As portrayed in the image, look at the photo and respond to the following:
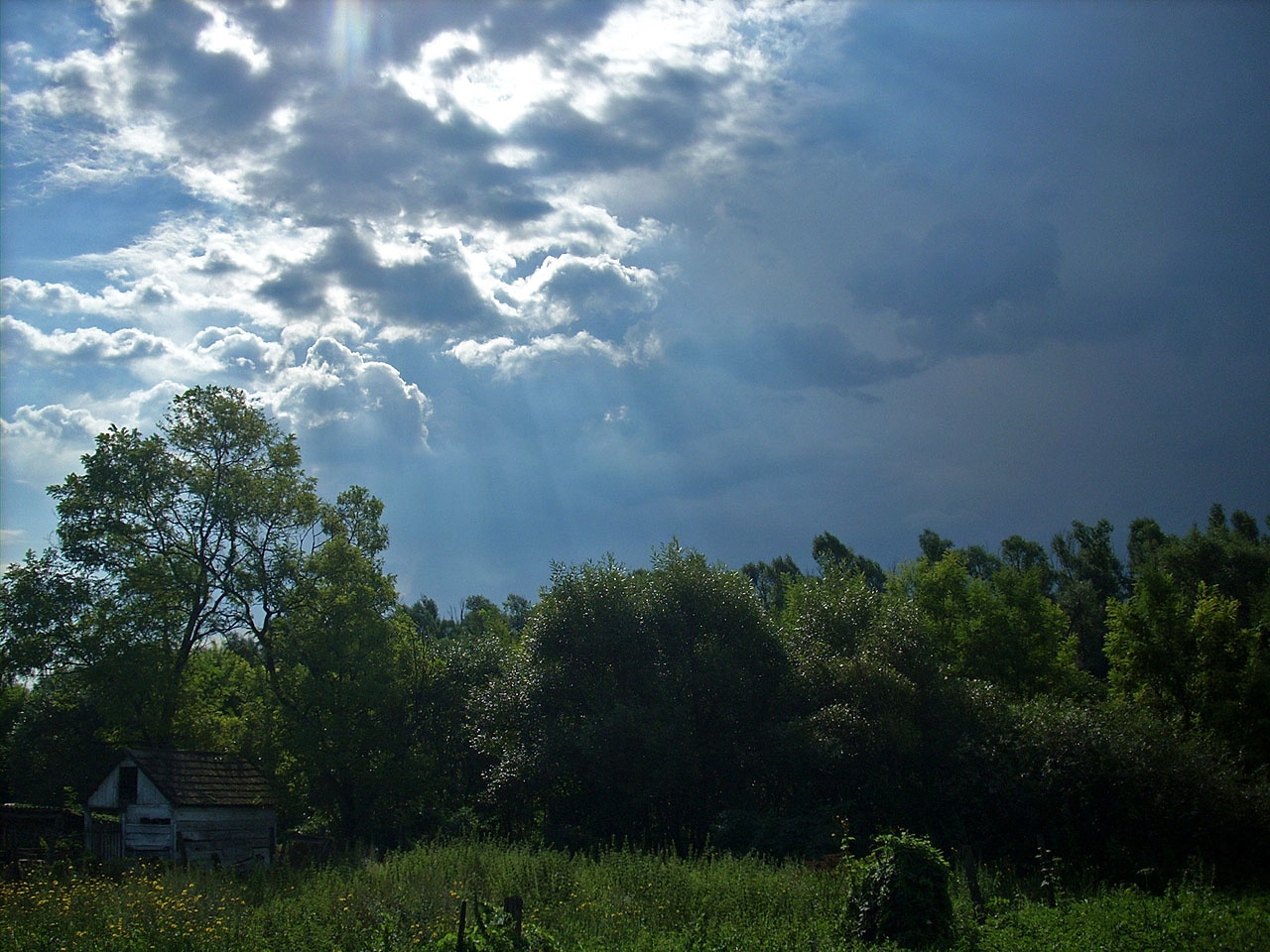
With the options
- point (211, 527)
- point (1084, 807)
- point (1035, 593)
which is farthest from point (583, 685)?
point (1035, 593)

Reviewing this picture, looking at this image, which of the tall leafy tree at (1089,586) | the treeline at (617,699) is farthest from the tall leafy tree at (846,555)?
the treeline at (617,699)

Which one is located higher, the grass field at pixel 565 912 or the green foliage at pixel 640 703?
the green foliage at pixel 640 703

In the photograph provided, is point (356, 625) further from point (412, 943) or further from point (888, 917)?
point (888, 917)

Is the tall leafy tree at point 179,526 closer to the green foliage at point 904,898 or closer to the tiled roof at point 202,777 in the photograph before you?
the tiled roof at point 202,777

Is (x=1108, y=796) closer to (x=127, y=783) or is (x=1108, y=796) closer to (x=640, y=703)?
(x=640, y=703)

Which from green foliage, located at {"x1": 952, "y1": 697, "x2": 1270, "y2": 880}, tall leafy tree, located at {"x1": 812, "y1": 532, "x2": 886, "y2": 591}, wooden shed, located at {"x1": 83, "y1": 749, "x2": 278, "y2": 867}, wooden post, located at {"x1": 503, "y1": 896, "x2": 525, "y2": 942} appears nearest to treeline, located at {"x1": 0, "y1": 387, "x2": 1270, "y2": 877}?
green foliage, located at {"x1": 952, "y1": 697, "x2": 1270, "y2": 880}

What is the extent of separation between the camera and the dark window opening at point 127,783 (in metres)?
25.8

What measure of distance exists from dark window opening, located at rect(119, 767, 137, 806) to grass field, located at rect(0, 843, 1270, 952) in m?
7.82

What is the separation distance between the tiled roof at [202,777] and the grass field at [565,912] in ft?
23.2

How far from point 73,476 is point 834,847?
28926 millimetres

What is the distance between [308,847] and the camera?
28312 mm

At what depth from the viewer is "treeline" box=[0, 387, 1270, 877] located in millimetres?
22734

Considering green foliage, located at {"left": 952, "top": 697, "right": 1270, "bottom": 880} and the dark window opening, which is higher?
the dark window opening

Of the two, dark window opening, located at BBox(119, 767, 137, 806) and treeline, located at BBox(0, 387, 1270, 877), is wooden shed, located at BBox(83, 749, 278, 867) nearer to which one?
dark window opening, located at BBox(119, 767, 137, 806)
